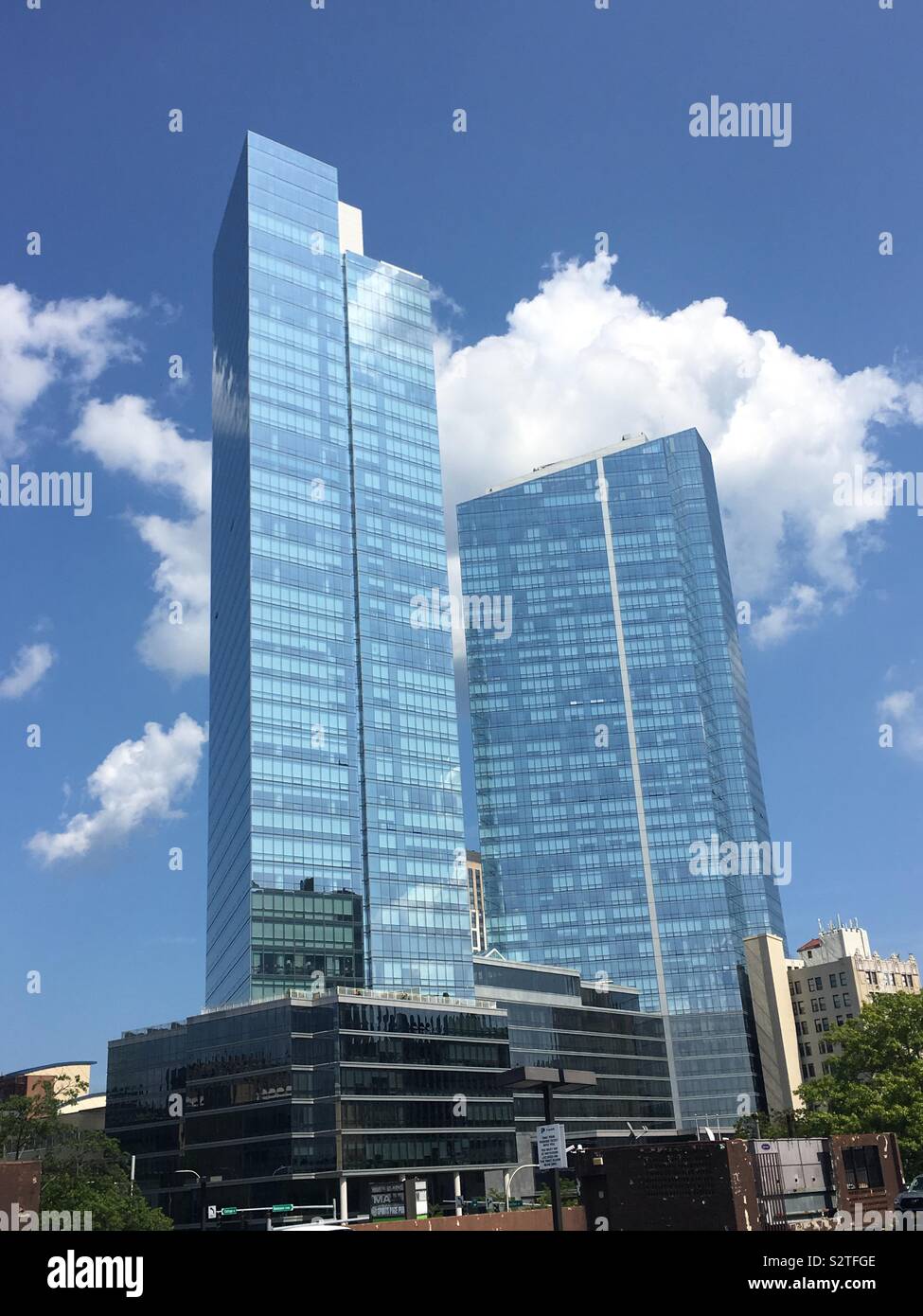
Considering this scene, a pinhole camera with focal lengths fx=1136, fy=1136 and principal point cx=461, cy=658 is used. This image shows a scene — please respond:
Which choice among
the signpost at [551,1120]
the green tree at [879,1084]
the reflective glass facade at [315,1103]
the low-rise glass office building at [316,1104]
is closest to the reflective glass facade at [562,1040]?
the low-rise glass office building at [316,1104]

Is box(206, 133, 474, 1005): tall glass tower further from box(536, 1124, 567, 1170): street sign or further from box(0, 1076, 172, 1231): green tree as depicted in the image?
box(536, 1124, 567, 1170): street sign

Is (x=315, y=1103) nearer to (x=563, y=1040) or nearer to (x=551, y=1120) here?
(x=563, y=1040)

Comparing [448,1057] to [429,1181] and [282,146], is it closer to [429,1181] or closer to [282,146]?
[429,1181]

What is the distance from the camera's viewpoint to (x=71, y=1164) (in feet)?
290

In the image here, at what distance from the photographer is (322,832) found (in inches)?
6004

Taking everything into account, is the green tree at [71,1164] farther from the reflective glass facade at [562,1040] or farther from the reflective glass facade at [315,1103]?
the reflective glass facade at [562,1040]

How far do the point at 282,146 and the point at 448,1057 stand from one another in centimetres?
14843

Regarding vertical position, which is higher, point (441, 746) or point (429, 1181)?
point (441, 746)

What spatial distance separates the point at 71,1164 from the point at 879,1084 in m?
64.5

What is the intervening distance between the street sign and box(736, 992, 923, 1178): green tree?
187 ft

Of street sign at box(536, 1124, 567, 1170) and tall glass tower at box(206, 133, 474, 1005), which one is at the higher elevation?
tall glass tower at box(206, 133, 474, 1005)

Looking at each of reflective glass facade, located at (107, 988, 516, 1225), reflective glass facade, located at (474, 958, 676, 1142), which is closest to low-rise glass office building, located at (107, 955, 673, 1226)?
reflective glass facade, located at (107, 988, 516, 1225)

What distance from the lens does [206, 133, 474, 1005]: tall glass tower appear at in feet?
493

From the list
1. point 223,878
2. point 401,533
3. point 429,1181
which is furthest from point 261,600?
point 429,1181
